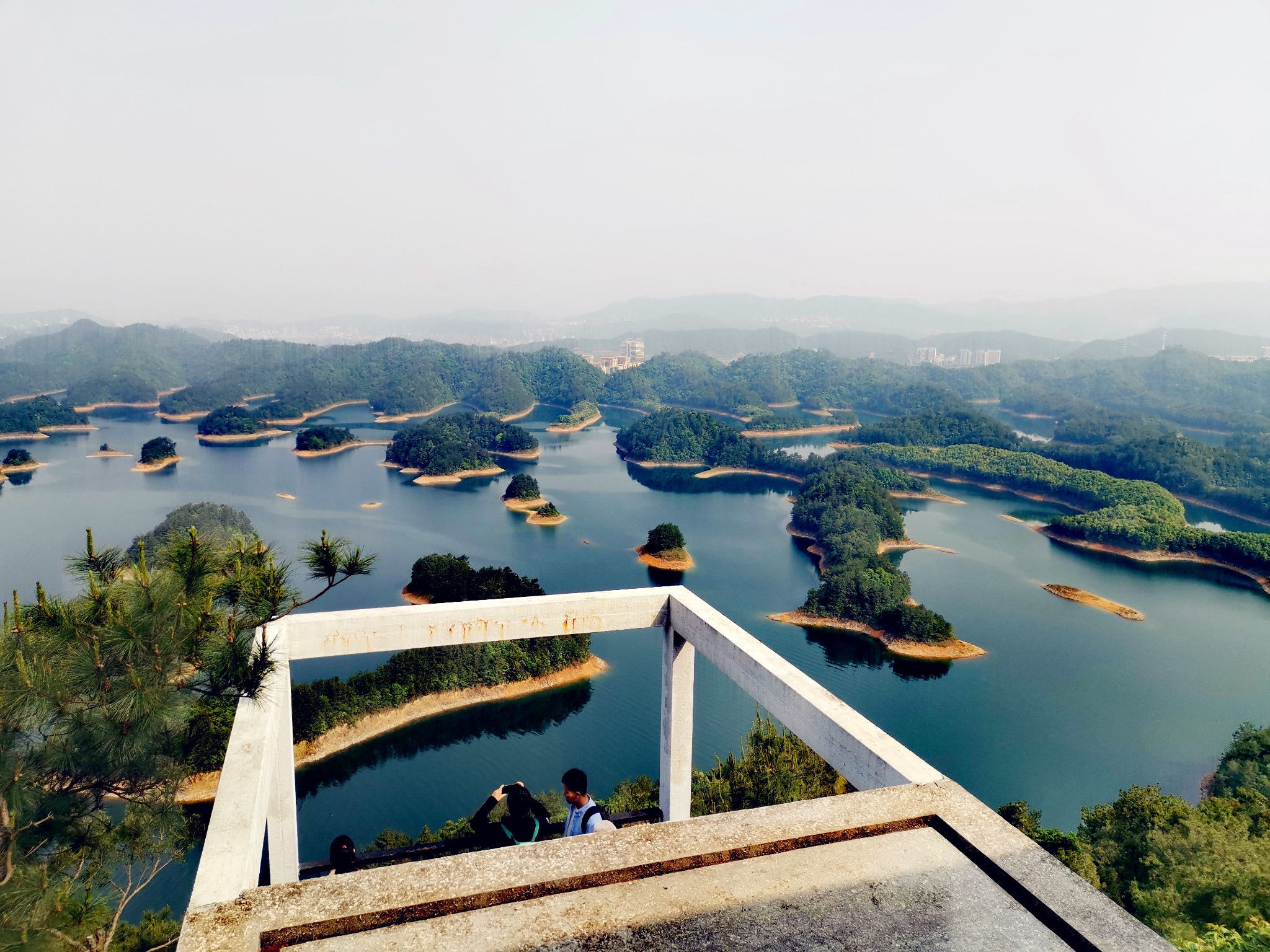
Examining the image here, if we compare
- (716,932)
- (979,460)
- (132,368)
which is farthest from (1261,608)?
Result: (132,368)

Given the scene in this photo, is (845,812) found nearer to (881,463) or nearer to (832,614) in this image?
(832,614)

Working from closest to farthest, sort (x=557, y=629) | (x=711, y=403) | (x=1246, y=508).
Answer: (x=557, y=629), (x=1246, y=508), (x=711, y=403)

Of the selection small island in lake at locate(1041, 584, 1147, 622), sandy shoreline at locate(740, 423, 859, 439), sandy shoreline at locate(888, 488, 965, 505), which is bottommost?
small island in lake at locate(1041, 584, 1147, 622)

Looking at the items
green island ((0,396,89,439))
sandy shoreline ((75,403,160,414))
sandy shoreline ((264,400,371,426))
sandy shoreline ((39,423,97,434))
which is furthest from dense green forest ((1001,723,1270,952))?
sandy shoreline ((75,403,160,414))

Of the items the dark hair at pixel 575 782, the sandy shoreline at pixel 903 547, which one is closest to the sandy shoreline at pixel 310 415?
the sandy shoreline at pixel 903 547

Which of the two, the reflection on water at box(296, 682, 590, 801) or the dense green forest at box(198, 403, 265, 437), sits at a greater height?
the dense green forest at box(198, 403, 265, 437)

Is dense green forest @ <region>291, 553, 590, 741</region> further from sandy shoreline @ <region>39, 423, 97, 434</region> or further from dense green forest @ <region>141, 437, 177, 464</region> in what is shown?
sandy shoreline @ <region>39, 423, 97, 434</region>

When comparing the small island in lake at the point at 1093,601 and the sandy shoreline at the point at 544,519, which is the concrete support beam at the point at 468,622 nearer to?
the small island in lake at the point at 1093,601
